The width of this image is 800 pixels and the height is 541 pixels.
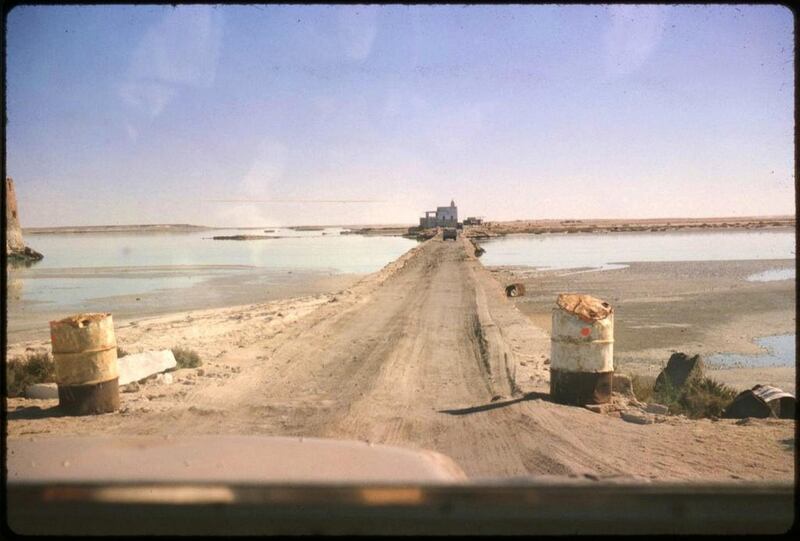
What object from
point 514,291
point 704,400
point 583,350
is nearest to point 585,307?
point 583,350

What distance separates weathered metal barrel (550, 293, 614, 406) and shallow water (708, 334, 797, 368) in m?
6.31

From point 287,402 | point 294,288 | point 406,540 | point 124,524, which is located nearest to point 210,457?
point 124,524

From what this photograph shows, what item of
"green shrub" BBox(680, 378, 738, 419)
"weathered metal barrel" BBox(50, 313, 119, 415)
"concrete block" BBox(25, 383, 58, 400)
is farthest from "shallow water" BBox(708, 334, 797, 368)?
"concrete block" BBox(25, 383, 58, 400)

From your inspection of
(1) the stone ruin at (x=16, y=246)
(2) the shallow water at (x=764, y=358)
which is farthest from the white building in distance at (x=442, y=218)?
(2) the shallow water at (x=764, y=358)

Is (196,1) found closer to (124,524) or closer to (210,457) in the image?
(210,457)

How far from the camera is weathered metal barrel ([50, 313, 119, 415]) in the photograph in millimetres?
6223

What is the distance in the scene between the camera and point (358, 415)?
6.46m

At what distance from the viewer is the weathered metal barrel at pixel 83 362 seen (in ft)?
20.4

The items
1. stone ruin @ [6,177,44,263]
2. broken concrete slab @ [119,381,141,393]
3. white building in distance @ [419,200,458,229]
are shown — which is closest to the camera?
broken concrete slab @ [119,381,141,393]

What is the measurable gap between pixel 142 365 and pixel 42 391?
142 centimetres

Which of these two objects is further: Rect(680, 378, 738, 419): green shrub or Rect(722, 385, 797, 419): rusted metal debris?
Rect(680, 378, 738, 419): green shrub

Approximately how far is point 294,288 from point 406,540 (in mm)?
25994

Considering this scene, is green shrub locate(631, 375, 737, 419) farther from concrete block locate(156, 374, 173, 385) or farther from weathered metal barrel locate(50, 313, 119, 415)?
weathered metal barrel locate(50, 313, 119, 415)

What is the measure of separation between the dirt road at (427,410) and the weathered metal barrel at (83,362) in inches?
9.8
